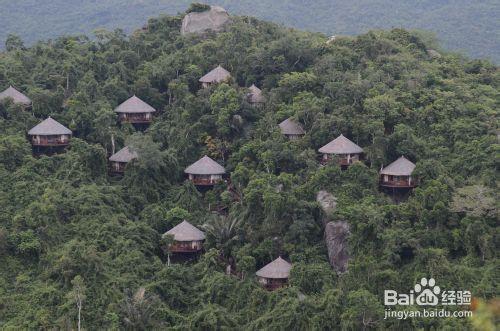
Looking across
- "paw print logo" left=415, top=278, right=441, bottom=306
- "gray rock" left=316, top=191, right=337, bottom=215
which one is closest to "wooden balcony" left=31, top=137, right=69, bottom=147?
"gray rock" left=316, top=191, right=337, bottom=215

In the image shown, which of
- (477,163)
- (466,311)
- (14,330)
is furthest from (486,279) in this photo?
(14,330)

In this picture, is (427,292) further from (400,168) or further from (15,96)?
(15,96)

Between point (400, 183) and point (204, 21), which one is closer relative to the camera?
point (400, 183)

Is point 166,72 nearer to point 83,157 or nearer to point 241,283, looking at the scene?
point 83,157

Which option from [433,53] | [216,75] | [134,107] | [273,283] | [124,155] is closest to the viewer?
[273,283]

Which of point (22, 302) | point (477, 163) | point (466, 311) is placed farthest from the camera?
point (477, 163)

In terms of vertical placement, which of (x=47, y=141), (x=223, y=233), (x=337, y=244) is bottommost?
(x=337, y=244)

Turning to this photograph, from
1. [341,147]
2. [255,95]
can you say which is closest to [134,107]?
[255,95]

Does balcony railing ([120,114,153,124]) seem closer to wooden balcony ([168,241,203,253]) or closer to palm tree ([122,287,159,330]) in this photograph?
wooden balcony ([168,241,203,253])
